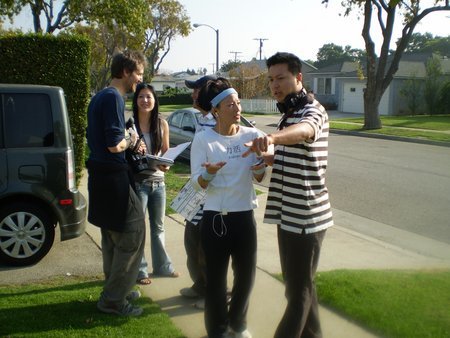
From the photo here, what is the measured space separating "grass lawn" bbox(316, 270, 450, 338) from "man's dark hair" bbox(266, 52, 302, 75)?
2.08 meters

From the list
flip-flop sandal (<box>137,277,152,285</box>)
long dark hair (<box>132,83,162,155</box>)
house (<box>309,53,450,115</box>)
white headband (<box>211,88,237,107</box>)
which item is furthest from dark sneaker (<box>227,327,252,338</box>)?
house (<box>309,53,450,115</box>)

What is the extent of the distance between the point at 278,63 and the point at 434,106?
32.8 meters

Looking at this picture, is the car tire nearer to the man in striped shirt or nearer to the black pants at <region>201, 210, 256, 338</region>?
the black pants at <region>201, 210, 256, 338</region>

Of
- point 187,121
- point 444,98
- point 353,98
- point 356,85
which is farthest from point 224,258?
point 353,98

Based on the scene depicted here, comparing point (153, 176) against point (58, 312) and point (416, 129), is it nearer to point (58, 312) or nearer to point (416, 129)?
point (58, 312)

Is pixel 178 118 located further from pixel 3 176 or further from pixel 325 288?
pixel 325 288

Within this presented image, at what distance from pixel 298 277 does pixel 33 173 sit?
322cm

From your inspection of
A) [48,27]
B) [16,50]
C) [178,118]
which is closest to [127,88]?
[16,50]

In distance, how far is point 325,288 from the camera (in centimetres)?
462

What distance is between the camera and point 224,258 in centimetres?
342

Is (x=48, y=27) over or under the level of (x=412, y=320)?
over

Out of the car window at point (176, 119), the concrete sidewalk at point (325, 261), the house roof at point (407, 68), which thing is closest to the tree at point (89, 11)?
the car window at point (176, 119)

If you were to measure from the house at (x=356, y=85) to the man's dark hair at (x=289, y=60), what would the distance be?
28.1 metres

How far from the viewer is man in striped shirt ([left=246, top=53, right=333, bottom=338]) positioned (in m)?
3.09
